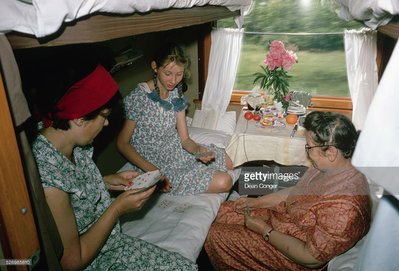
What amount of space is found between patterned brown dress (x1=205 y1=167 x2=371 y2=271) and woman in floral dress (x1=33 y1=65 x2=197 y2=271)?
0.36 m

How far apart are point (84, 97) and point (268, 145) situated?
5.91ft

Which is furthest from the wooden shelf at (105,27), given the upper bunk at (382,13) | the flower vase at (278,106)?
the flower vase at (278,106)

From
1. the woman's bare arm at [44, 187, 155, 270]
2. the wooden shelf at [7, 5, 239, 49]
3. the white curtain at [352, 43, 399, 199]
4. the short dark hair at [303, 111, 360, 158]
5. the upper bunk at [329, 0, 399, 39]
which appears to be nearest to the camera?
the white curtain at [352, 43, 399, 199]

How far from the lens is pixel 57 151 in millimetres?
1254

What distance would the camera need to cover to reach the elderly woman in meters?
1.35

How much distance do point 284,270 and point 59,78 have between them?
1476 mm

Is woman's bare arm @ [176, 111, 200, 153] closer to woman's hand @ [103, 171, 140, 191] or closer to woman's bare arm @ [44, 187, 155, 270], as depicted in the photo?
woman's hand @ [103, 171, 140, 191]

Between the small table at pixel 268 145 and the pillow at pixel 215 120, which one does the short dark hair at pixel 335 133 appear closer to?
the small table at pixel 268 145

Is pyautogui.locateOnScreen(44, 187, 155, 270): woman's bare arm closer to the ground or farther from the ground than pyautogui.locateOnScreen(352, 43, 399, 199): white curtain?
closer to the ground

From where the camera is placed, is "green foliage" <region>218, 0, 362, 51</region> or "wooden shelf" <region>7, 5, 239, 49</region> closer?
"wooden shelf" <region>7, 5, 239, 49</region>

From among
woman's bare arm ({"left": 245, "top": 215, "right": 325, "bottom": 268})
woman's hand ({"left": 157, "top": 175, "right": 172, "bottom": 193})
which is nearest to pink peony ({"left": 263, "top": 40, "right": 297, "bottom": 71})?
woman's hand ({"left": 157, "top": 175, "right": 172, "bottom": 193})

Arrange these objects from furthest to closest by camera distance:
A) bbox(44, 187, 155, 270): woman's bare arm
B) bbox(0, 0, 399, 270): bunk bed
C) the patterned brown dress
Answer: the patterned brown dress
bbox(44, 187, 155, 270): woman's bare arm
bbox(0, 0, 399, 270): bunk bed

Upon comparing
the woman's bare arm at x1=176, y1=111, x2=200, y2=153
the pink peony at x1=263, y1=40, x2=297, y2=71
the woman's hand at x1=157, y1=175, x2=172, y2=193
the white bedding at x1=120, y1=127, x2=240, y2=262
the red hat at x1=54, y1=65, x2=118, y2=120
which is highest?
the red hat at x1=54, y1=65, x2=118, y2=120

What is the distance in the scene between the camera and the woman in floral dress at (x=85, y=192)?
1.15 meters
